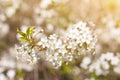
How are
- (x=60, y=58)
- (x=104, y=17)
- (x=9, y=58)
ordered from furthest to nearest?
(x=9, y=58) < (x=104, y=17) < (x=60, y=58)

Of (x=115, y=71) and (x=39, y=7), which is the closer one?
(x=115, y=71)

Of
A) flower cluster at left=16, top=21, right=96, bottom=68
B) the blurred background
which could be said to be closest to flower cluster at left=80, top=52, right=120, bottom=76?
the blurred background

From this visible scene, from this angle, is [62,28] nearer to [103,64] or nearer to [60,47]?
[103,64]

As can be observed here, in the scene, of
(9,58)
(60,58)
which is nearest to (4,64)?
(9,58)

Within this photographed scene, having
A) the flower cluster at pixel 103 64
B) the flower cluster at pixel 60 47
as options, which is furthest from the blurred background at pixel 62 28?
the flower cluster at pixel 60 47

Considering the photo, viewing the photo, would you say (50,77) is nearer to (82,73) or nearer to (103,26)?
(82,73)

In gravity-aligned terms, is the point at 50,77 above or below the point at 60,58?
above

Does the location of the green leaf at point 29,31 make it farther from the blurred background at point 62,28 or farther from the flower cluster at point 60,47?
the blurred background at point 62,28
